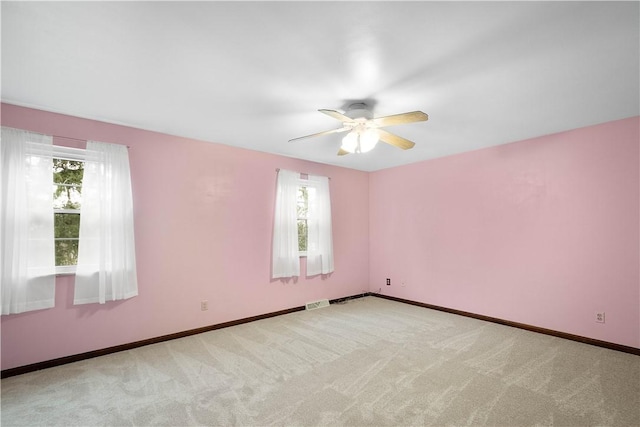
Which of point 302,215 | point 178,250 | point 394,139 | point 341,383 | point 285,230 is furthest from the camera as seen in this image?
point 302,215

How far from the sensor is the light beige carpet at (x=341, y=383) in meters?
2.06

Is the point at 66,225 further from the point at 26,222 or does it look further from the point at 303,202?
the point at 303,202

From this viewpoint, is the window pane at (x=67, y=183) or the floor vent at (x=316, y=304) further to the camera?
the floor vent at (x=316, y=304)

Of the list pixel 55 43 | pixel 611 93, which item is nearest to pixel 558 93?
pixel 611 93

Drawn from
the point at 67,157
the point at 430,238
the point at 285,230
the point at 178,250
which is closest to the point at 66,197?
the point at 67,157

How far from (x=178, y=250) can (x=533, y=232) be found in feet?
14.5

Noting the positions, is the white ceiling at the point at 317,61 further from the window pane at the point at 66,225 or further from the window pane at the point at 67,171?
the window pane at the point at 66,225

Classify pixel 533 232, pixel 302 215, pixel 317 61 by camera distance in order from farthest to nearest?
1. pixel 302 215
2. pixel 533 232
3. pixel 317 61

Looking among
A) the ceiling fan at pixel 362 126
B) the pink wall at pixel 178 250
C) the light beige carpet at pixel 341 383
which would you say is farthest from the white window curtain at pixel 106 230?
the ceiling fan at pixel 362 126

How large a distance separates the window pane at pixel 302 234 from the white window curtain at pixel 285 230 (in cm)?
36

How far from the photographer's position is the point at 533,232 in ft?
12.5

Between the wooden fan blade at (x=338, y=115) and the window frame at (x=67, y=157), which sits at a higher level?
the wooden fan blade at (x=338, y=115)

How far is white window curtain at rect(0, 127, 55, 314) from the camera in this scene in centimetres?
261

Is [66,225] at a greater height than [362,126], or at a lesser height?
lesser
